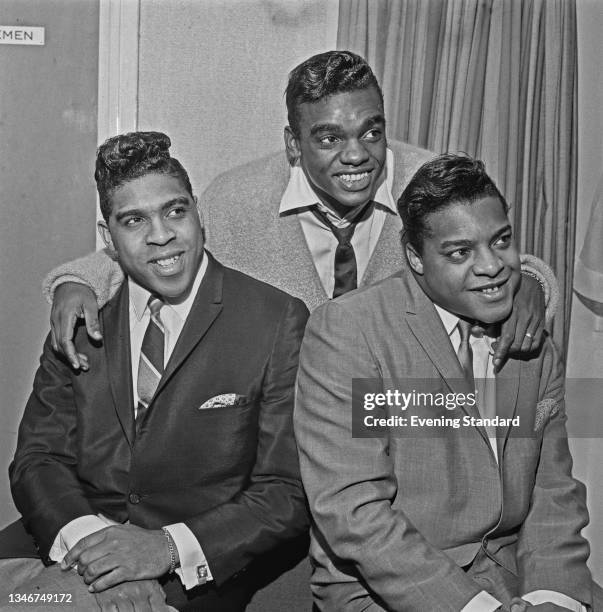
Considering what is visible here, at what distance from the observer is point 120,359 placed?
74.5 inches

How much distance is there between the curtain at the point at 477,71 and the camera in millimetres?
2490

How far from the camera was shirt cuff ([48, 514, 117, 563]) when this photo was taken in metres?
1.77

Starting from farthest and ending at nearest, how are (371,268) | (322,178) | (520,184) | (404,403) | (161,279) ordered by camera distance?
1. (520,184)
2. (371,268)
3. (322,178)
4. (161,279)
5. (404,403)

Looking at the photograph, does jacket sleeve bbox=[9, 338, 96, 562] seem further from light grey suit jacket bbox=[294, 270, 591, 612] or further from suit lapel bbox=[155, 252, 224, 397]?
light grey suit jacket bbox=[294, 270, 591, 612]

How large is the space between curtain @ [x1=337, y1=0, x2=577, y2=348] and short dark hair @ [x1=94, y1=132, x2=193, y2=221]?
0.88 meters

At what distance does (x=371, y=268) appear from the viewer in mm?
2199

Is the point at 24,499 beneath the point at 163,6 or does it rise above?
beneath

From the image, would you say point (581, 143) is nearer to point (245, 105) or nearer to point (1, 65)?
point (245, 105)

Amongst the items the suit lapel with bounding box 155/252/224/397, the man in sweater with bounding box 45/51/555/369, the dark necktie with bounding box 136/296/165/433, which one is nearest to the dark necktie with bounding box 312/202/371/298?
the man in sweater with bounding box 45/51/555/369

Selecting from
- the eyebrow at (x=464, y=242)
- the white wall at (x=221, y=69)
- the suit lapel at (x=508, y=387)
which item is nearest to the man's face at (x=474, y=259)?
the eyebrow at (x=464, y=242)

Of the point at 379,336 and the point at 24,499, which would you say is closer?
the point at 379,336

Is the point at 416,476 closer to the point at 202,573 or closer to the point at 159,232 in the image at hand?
the point at 202,573

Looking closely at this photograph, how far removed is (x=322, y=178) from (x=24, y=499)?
985mm

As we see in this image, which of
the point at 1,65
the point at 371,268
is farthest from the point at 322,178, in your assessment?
the point at 1,65
